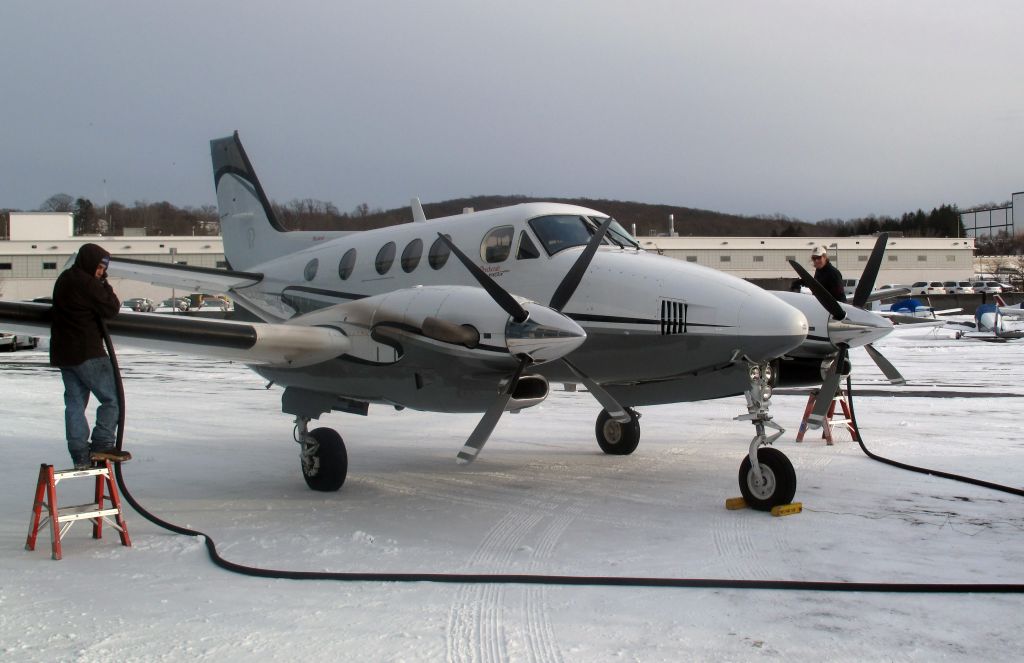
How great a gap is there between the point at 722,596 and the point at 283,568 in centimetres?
307

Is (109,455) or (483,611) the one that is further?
(109,455)

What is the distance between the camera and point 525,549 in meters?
6.46

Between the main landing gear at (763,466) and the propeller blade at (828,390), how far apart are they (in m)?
0.64

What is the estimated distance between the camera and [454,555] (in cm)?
633

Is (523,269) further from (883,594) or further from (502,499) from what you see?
(883,594)

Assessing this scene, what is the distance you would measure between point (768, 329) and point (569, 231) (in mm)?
2475

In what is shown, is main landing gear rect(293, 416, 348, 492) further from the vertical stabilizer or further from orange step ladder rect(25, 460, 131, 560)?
the vertical stabilizer

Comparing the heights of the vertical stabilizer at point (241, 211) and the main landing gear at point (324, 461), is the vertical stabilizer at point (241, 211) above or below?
above

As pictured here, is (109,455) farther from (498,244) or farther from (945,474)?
(945,474)

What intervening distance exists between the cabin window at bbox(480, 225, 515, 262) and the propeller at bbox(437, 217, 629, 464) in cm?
97

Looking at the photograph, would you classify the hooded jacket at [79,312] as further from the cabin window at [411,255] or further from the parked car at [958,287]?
the parked car at [958,287]

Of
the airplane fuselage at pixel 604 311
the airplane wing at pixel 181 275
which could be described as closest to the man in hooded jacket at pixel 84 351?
the airplane fuselage at pixel 604 311

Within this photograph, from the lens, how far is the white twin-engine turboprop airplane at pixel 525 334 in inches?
283

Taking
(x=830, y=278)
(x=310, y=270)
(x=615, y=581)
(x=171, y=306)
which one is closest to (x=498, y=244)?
(x=310, y=270)
